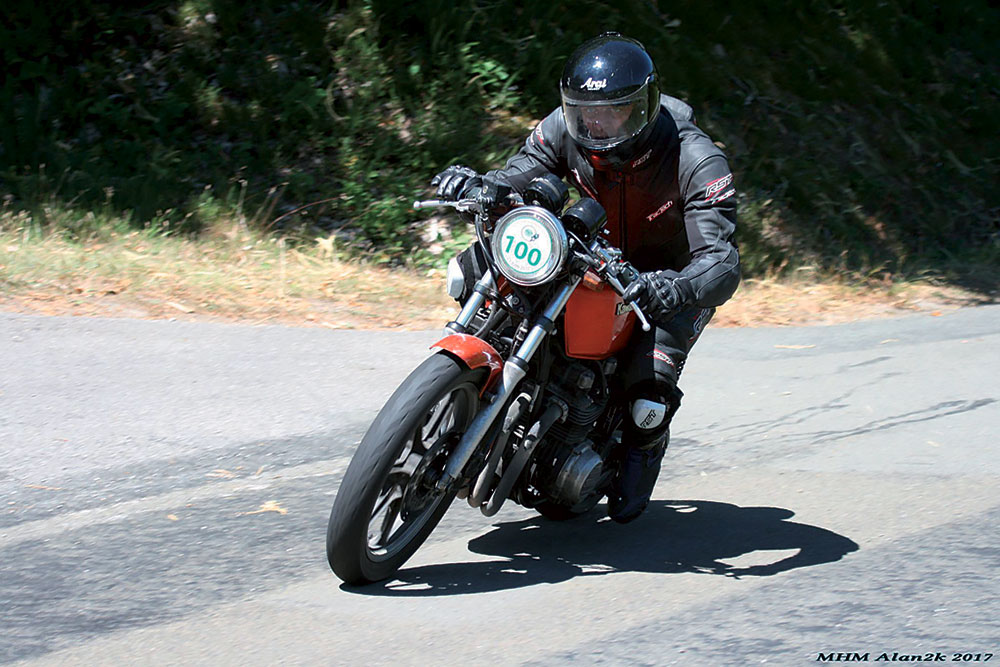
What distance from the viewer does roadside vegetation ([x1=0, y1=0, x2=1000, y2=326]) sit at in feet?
28.4

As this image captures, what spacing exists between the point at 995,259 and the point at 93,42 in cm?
852

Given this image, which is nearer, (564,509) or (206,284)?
(564,509)

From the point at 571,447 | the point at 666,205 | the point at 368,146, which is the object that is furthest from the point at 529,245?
the point at 368,146

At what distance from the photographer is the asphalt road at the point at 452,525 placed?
141 inches

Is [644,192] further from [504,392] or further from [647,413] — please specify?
[504,392]

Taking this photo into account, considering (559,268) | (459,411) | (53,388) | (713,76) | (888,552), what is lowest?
(53,388)

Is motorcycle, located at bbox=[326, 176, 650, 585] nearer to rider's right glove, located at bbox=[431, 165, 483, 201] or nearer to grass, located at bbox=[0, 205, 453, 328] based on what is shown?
rider's right glove, located at bbox=[431, 165, 483, 201]

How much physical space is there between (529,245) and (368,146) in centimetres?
696

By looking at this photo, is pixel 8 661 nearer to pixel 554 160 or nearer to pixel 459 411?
pixel 459 411

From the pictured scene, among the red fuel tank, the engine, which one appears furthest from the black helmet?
the engine

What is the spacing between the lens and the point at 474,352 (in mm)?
3875

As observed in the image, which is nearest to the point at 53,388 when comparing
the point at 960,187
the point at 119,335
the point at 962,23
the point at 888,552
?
the point at 119,335

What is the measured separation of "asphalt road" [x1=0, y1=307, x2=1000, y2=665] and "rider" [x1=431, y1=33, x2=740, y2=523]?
0.54 m

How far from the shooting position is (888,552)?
436 centimetres
